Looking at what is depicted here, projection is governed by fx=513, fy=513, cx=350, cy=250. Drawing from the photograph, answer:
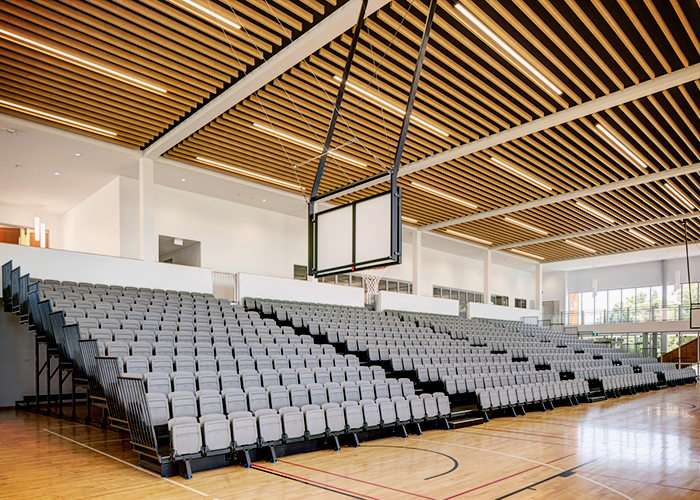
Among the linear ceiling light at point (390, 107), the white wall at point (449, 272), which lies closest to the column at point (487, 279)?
the white wall at point (449, 272)

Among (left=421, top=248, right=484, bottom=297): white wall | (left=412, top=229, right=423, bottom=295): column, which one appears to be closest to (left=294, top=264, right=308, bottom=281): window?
(left=412, top=229, right=423, bottom=295): column

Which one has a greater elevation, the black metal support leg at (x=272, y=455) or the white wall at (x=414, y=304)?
the white wall at (x=414, y=304)

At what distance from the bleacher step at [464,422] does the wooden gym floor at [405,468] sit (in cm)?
50

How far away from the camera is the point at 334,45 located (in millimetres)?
8406

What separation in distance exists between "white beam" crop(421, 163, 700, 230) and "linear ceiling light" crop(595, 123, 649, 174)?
0.44 meters

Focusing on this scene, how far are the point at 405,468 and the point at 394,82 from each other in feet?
21.5

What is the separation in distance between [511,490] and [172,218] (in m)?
13.1

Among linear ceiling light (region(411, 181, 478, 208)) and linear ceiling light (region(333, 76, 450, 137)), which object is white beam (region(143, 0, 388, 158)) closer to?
linear ceiling light (region(333, 76, 450, 137))

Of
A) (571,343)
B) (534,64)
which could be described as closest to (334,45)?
(534,64)

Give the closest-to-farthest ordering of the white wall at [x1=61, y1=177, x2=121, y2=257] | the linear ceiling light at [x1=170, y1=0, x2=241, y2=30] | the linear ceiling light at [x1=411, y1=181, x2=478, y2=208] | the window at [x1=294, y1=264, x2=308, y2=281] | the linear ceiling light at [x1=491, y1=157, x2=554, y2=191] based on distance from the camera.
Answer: the linear ceiling light at [x1=170, y1=0, x2=241, y2=30], the linear ceiling light at [x1=491, y1=157, x2=554, y2=191], the white wall at [x1=61, y1=177, x2=121, y2=257], the linear ceiling light at [x1=411, y1=181, x2=478, y2=208], the window at [x1=294, y1=264, x2=308, y2=281]

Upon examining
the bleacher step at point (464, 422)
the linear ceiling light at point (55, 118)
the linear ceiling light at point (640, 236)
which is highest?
the linear ceiling light at point (55, 118)

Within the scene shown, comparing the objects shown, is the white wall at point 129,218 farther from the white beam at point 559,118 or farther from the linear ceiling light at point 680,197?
the linear ceiling light at point 680,197

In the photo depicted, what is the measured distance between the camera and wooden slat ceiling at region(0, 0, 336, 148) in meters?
7.44

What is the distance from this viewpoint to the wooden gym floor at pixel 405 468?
17.0ft
